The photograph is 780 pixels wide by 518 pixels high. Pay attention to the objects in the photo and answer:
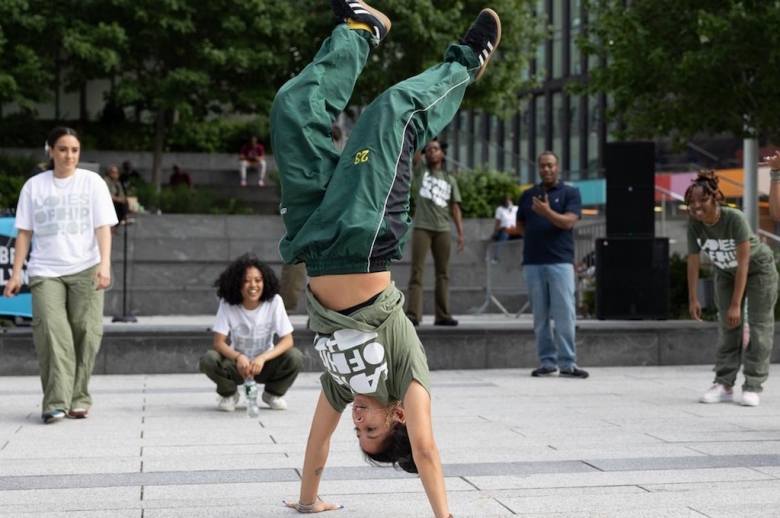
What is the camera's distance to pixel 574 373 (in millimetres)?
11352

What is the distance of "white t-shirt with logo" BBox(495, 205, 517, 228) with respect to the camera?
2295 centimetres

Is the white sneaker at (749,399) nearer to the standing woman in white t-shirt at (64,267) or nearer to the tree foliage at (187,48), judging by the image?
the standing woman in white t-shirt at (64,267)

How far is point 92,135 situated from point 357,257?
26.5 metres

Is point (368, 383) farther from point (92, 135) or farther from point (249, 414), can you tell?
point (92, 135)

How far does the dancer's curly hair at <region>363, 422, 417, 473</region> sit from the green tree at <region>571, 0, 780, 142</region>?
11.8m

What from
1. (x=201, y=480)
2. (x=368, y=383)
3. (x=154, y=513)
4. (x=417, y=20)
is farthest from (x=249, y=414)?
(x=417, y=20)

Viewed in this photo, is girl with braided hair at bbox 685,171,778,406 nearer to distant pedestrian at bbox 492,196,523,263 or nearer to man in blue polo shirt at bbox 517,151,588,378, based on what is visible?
man in blue polo shirt at bbox 517,151,588,378

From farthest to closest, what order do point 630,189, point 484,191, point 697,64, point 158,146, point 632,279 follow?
point 158,146 → point 484,191 → point 697,64 → point 630,189 → point 632,279

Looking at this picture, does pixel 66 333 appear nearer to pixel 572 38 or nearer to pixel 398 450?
pixel 398 450

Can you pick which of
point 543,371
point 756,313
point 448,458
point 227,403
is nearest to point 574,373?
point 543,371

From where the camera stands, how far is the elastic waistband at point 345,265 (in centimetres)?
479

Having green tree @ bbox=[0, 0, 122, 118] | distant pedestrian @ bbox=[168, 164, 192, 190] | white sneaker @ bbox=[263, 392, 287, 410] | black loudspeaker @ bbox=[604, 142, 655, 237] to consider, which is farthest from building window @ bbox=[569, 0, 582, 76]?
white sneaker @ bbox=[263, 392, 287, 410]

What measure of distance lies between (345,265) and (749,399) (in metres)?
5.23

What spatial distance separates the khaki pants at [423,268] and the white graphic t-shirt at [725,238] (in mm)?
3952
